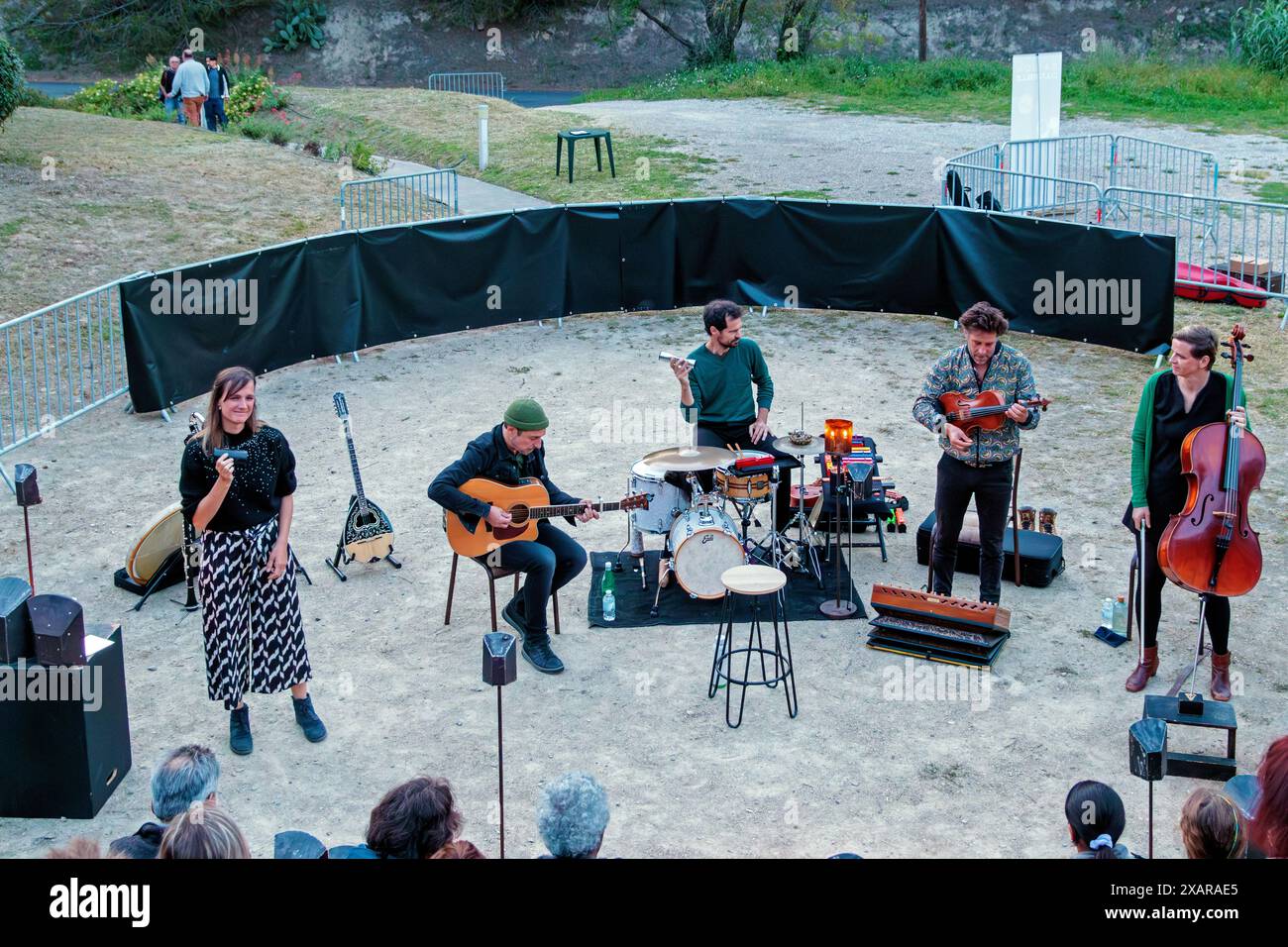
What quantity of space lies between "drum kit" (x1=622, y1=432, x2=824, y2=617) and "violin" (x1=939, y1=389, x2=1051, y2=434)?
107 centimetres

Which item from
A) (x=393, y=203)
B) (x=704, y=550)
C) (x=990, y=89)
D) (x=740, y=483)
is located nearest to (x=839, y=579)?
(x=740, y=483)

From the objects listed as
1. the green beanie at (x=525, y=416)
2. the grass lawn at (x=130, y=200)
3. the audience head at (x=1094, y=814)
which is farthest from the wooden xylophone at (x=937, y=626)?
the grass lawn at (x=130, y=200)

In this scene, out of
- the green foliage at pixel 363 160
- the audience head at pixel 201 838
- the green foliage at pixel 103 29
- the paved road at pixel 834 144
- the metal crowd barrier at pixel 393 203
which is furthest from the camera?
the green foliage at pixel 103 29

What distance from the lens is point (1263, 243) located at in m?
20.0

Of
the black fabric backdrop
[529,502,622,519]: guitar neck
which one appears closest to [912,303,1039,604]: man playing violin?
[529,502,622,519]: guitar neck

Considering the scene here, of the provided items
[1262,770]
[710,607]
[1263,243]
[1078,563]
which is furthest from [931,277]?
[1262,770]

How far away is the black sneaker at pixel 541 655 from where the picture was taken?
30.1 feet

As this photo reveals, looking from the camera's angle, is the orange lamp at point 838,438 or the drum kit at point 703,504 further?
the orange lamp at point 838,438

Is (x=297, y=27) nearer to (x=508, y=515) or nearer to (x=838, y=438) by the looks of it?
(x=838, y=438)

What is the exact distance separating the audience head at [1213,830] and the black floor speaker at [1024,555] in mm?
5293

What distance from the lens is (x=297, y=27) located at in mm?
49844

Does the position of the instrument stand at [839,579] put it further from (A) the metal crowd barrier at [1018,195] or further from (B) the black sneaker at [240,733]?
(A) the metal crowd barrier at [1018,195]

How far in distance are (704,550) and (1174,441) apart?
120 inches

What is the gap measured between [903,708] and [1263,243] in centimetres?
1420
